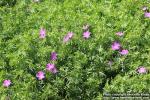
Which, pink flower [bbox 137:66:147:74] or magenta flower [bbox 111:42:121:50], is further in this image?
magenta flower [bbox 111:42:121:50]

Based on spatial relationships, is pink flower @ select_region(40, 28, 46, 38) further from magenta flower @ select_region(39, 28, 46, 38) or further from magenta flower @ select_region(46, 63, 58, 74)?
magenta flower @ select_region(46, 63, 58, 74)

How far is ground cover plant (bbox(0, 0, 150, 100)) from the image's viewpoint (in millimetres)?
3898

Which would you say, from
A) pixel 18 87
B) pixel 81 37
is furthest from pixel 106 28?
pixel 18 87

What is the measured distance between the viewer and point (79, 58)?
398 cm

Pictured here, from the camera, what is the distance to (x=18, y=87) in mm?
3922

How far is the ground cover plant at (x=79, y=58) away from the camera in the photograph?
3.90m

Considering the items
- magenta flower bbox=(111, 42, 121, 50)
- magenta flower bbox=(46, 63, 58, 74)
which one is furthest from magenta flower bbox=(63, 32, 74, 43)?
magenta flower bbox=(111, 42, 121, 50)

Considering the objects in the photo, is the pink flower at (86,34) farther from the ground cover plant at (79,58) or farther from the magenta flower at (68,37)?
the magenta flower at (68,37)

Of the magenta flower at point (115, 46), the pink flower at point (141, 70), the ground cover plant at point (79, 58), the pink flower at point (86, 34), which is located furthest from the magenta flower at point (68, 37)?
the pink flower at point (141, 70)

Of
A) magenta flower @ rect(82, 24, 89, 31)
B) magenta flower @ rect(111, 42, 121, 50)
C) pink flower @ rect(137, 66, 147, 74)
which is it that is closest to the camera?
pink flower @ rect(137, 66, 147, 74)

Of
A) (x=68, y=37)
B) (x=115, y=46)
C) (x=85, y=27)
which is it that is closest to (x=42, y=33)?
(x=68, y=37)

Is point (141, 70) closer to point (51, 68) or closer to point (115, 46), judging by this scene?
point (115, 46)

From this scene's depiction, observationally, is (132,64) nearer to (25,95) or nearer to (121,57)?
(121,57)

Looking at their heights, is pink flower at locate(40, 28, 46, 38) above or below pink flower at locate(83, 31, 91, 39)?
above
